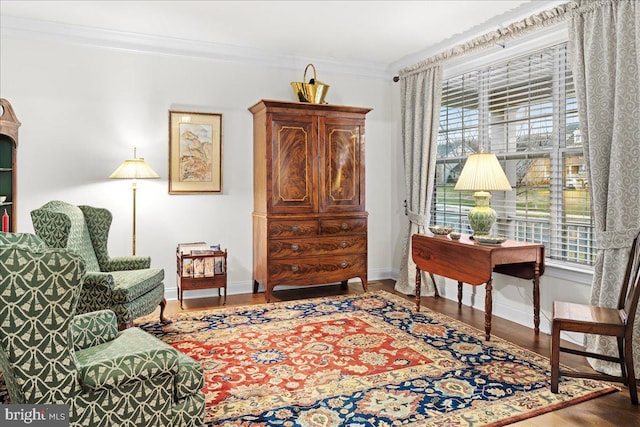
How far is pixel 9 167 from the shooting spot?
148 inches

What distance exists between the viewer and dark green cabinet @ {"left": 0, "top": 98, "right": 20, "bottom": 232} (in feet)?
12.1

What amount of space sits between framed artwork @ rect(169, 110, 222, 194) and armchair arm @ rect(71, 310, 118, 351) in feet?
8.18

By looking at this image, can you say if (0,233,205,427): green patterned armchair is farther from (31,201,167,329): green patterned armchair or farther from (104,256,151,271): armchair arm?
(104,256,151,271): armchair arm

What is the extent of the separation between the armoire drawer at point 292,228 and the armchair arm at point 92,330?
2.22 meters

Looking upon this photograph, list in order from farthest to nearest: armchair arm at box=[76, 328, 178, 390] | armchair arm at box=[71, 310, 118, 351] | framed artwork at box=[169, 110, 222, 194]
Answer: framed artwork at box=[169, 110, 222, 194], armchair arm at box=[71, 310, 118, 351], armchair arm at box=[76, 328, 178, 390]

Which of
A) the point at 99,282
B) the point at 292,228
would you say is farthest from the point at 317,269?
the point at 99,282

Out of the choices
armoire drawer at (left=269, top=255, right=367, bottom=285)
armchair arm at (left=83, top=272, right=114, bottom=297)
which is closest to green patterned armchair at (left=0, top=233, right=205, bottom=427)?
armchair arm at (left=83, top=272, right=114, bottom=297)

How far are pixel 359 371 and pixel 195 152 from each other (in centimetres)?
282

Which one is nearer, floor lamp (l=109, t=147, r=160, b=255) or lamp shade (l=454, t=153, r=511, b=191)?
lamp shade (l=454, t=153, r=511, b=191)

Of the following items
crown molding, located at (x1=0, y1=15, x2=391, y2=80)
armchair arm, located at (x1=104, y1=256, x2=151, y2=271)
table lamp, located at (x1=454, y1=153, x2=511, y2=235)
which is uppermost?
crown molding, located at (x1=0, y1=15, x2=391, y2=80)

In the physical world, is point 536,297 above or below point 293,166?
below

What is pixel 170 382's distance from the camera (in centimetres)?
168

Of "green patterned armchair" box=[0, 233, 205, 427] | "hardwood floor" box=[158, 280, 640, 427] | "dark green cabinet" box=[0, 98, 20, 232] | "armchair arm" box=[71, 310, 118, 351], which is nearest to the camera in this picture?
"green patterned armchair" box=[0, 233, 205, 427]

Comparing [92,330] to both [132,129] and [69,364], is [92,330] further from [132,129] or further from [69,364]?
→ [132,129]
